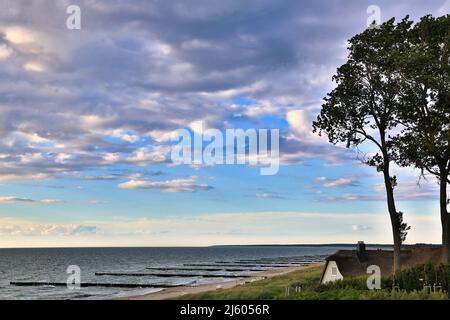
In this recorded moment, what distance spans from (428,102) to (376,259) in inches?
1097

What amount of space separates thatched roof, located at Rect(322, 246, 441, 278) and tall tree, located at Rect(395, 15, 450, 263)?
1994 cm

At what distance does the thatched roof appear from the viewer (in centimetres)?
5284

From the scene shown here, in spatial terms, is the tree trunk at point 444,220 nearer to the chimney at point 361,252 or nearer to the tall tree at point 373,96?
the tall tree at point 373,96

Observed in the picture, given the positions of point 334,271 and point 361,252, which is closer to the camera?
point 334,271

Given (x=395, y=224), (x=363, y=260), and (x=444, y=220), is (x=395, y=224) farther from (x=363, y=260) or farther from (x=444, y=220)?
(x=363, y=260)

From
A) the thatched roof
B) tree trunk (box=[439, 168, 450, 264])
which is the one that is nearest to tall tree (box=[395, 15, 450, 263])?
tree trunk (box=[439, 168, 450, 264])

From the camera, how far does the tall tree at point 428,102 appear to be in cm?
3212

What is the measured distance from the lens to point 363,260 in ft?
187

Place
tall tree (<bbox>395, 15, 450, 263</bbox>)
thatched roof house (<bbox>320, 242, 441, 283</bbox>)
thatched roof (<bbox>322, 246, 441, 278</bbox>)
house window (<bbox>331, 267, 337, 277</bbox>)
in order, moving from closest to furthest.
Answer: tall tree (<bbox>395, 15, 450, 263</bbox>)
thatched roof (<bbox>322, 246, 441, 278</bbox>)
thatched roof house (<bbox>320, 242, 441, 283</bbox>)
house window (<bbox>331, 267, 337, 277</bbox>)

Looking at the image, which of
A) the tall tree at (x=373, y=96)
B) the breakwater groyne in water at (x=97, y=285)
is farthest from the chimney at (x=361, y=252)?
the breakwater groyne in water at (x=97, y=285)

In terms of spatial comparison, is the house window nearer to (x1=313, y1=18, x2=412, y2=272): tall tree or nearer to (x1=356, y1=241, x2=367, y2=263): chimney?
(x1=356, y1=241, x2=367, y2=263): chimney

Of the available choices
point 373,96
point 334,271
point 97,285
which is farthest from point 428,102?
point 97,285

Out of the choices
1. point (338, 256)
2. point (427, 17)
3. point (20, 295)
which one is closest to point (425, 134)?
point (427, 17)
